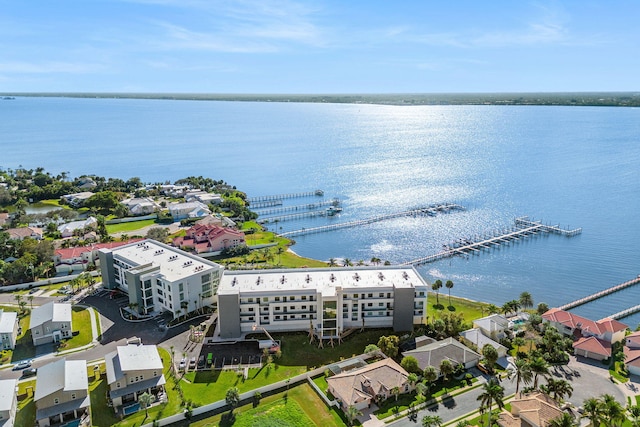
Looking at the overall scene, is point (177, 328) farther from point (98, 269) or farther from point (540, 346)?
point (540, 346)

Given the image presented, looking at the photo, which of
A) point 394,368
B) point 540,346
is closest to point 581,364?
point 540,346

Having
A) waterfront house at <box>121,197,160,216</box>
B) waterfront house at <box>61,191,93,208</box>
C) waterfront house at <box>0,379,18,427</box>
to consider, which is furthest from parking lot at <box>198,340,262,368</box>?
waterfront house at <box>61,191,93,208</box>

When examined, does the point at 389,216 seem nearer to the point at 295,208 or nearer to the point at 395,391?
the point at 295,208

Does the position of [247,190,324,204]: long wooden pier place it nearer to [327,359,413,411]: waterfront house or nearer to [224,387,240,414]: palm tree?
[327,359,413,411]: waterfront house

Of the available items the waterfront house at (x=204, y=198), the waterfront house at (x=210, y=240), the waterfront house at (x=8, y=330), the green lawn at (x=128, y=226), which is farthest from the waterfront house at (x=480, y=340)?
the waterfront house at (x=204, y=198)

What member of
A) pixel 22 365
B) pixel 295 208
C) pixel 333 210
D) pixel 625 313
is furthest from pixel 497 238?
pixel 22 365

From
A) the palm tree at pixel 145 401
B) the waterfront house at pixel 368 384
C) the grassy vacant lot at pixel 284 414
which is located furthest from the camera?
the waterfront house at pixel 368 384

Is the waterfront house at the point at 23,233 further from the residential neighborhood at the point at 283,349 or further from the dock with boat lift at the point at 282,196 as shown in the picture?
the dock with boat lift at the point at 282,196
